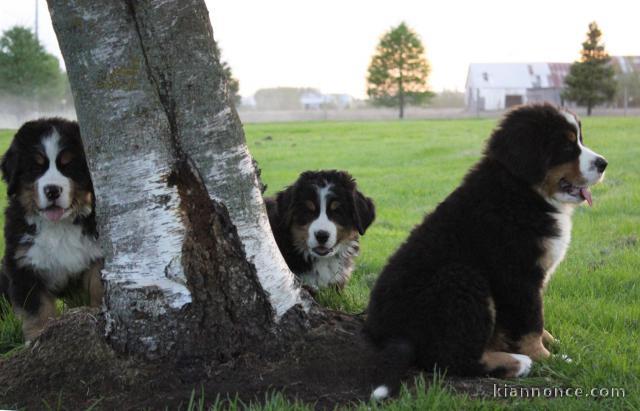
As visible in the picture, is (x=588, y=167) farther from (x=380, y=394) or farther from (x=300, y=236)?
(x=300, y=236)

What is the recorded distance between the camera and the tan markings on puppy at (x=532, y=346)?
10.6 feet

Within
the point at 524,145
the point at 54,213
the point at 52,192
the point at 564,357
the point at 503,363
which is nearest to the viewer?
the point at 503,363

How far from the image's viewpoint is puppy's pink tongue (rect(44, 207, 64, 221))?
147 inches

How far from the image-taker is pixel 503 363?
3.06m

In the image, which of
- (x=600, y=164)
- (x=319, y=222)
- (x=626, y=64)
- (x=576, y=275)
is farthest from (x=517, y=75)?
(x=600, y=164)

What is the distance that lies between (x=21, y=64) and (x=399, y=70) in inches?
1458

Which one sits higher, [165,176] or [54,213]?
[165,176]

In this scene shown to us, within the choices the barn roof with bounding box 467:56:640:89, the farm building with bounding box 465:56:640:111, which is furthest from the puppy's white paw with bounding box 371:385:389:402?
the barn roof with bounding box 467:56:640:89

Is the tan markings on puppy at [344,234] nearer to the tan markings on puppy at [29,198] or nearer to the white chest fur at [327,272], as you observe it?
the white chest fur at [327,272]

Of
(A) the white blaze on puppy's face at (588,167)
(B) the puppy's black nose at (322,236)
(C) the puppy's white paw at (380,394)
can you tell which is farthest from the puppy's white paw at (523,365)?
(B) the puppy's black nose at (322,236)

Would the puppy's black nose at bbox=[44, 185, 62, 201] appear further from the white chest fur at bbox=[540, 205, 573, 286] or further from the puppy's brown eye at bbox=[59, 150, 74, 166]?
the white chest fur at bbox=[540, 205, 573, 286]

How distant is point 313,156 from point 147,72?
14.9 meters

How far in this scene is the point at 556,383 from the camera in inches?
117

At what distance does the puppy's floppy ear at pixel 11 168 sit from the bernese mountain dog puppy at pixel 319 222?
1.89 meters
